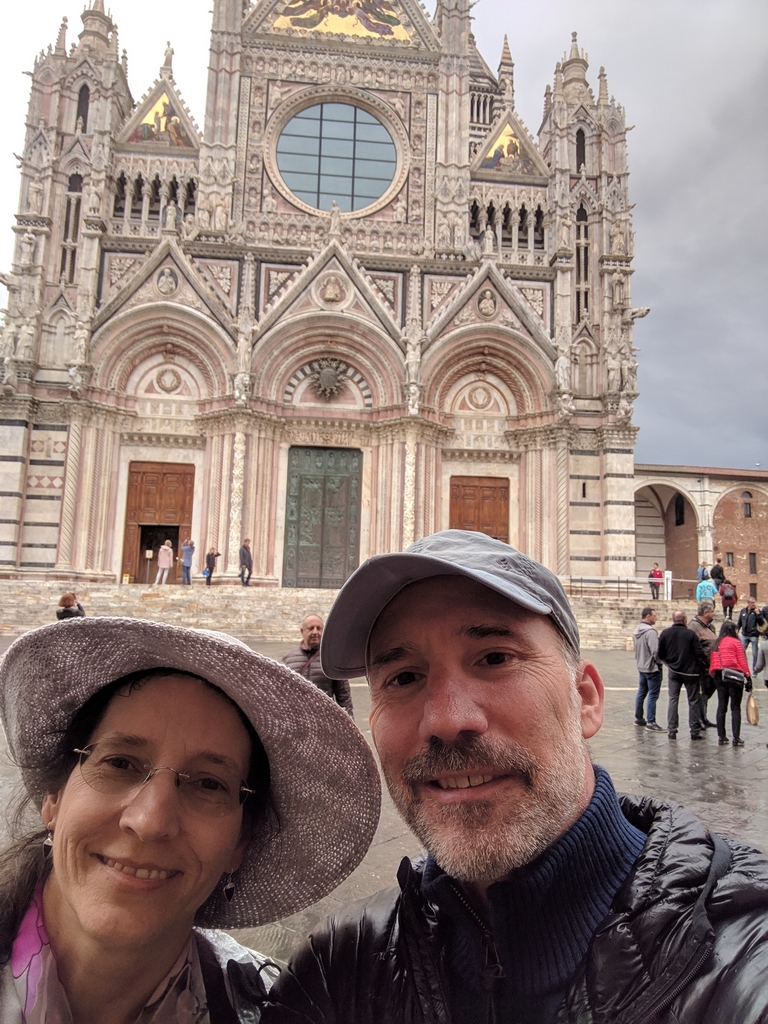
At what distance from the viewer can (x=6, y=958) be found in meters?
1.19

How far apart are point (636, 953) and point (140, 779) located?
910 millimetres

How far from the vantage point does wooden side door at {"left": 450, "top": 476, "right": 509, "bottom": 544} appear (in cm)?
1945

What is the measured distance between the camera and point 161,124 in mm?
20297

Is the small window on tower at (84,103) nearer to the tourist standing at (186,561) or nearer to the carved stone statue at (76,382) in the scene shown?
the carved stone statue at (76,382)

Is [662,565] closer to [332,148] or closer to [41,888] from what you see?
[332,148]

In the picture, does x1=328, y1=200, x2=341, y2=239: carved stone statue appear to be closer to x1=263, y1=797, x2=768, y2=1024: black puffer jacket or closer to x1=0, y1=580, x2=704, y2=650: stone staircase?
x1=0, y1=580, x2=704, y2=650: stone staircase

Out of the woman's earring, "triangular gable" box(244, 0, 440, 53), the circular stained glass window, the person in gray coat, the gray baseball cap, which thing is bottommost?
the person in gray coat

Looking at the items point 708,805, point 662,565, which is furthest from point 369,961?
point 662,565

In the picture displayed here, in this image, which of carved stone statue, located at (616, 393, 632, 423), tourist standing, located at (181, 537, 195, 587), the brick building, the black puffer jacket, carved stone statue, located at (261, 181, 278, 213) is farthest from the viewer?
the brick building

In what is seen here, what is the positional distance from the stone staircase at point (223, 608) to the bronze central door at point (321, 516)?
8.87 feet

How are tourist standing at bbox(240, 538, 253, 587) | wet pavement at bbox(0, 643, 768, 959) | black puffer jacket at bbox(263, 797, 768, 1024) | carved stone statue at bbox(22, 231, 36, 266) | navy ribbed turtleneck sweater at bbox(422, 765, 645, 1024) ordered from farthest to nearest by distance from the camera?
carved stone statue at bbox(22, 231, 36, 266) < tourist standing at bbox(240, 538, 253, 587) < wet pavement at bbox(0, 643, 768, 959) < navy ribbed turtleneck sweater at bbox(422, 765, 645, 1024) < black puffer jacket at bbox(263, 797, 768, 1024)

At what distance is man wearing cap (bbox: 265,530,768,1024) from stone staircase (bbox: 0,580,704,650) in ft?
41.1

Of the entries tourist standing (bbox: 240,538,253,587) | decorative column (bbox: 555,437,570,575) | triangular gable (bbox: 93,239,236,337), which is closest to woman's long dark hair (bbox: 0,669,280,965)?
tourist standing (bbox: 240,538,253,587)

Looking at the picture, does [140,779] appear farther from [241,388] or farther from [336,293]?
[336,293]
